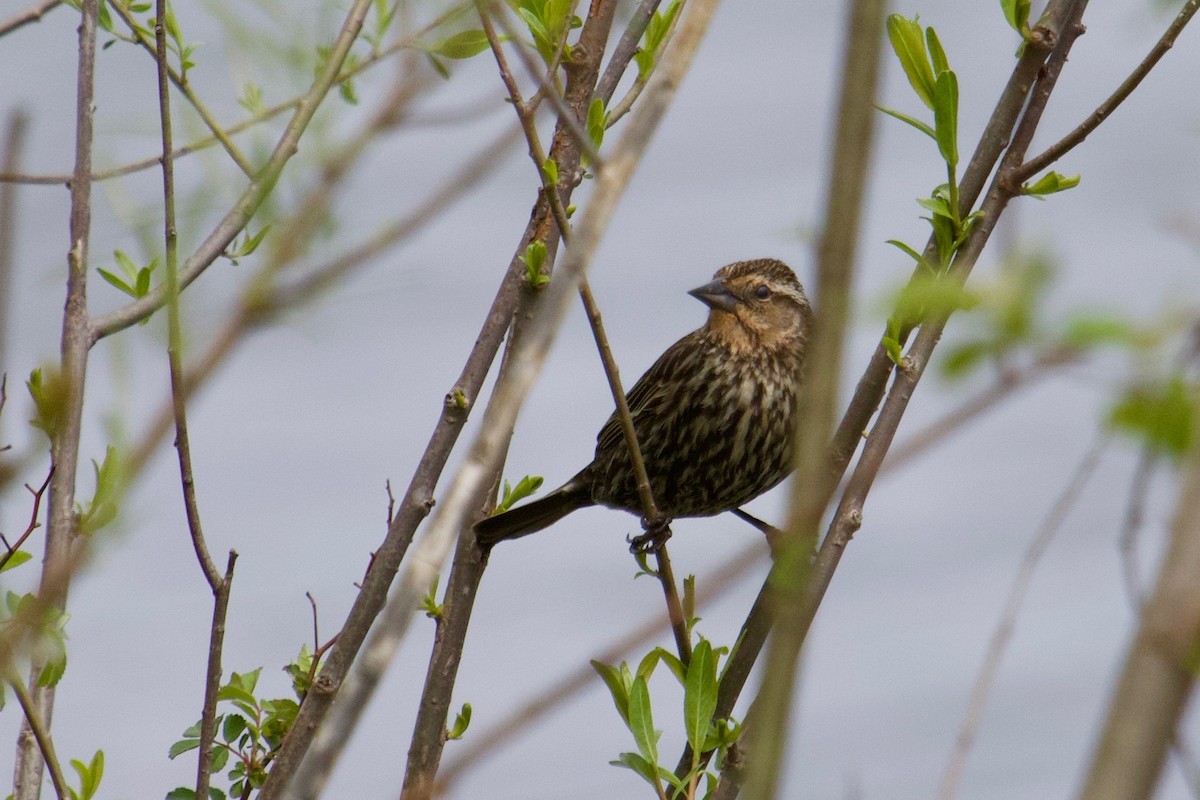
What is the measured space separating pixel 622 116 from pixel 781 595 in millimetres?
2127

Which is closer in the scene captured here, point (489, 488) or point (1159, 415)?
point (1159, 415)

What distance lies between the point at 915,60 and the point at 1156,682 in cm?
196

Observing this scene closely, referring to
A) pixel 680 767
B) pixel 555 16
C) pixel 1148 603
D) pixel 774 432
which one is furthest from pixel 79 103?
pixel 774 432

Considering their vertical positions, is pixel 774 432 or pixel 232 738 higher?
pixel 774 432

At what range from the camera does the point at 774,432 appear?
4.52 meters

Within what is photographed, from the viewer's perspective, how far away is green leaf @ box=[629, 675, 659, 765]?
244 cm

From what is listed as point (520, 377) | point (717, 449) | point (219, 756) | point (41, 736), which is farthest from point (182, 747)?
point (717, 449)

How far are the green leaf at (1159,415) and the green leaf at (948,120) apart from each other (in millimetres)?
1528

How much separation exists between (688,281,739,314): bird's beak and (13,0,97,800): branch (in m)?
2.77

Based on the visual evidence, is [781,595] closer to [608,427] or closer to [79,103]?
[79,103]

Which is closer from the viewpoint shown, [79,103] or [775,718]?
[775,718]

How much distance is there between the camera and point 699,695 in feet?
8.04

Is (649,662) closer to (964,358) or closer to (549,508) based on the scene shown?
(964,358)

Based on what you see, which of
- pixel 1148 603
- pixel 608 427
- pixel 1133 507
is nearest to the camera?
pixel 1148 603
